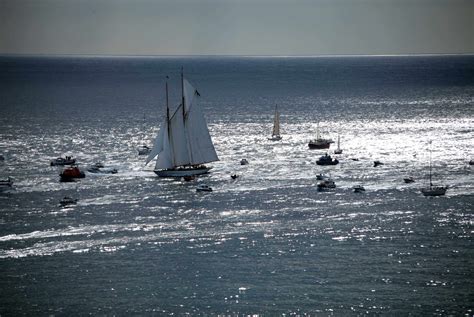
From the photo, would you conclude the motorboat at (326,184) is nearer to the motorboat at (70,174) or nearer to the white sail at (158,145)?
the white sail at (158,145)

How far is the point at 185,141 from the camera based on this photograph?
140 m

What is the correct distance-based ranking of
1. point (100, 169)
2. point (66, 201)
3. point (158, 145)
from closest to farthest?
point (66, 201)
point (100, 169)
point (158, 145)

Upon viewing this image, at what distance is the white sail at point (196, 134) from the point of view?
140125mm

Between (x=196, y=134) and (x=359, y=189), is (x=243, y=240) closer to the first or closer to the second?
(x=359, y=189)

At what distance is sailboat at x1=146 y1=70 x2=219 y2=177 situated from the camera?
450 ft

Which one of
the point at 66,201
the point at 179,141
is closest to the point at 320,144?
the point at 179,141

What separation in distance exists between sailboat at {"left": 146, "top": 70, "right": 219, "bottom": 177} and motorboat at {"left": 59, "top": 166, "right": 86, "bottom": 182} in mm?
11609

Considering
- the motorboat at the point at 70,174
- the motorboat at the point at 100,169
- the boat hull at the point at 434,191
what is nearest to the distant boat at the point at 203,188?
the motorboat at the point at 100,169

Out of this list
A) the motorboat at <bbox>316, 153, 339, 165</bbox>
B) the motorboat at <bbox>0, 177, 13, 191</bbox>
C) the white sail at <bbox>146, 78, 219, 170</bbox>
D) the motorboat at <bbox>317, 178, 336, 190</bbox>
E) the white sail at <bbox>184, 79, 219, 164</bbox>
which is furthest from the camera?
the motorboat at <bbox>316, 153, 339, 165</bbox>

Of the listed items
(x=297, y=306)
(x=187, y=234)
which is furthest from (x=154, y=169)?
(x=297, y=306)

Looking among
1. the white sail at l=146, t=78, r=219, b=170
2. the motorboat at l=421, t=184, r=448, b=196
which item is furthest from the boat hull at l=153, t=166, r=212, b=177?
the motorboat at l=421, t=184, r=448, b=196

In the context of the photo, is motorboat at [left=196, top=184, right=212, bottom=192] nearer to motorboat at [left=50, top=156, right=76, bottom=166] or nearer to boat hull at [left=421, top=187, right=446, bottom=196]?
motorboat at [left=50, top=156, right=76, bottom=166]

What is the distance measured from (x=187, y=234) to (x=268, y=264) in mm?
14415

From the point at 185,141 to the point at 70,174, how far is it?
19.7m
